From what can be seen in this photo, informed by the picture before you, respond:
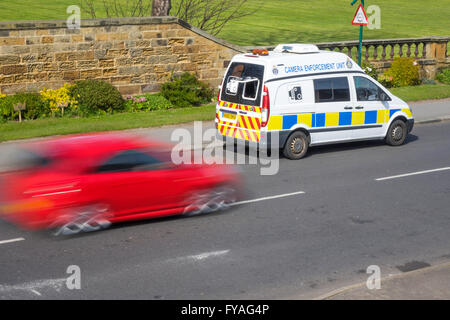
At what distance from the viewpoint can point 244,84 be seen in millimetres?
15312

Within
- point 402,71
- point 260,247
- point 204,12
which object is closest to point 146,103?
point 204,12

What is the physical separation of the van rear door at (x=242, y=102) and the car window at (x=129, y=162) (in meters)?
4.67

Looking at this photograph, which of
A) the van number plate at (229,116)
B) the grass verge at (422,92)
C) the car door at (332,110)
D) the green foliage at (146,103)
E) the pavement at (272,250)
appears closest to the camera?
the pavement at (272,250)

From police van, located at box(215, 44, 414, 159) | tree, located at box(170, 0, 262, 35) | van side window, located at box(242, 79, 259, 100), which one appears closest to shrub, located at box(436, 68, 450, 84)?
tree, located at box(170, 0, 262, 35)

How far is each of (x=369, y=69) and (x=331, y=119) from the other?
391 inches

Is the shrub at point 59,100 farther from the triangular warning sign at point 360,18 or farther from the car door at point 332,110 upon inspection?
the triangular warning sign at point 360,18

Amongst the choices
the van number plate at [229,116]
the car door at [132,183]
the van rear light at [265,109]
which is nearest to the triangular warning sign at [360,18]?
→ the van number plate at [229,116]

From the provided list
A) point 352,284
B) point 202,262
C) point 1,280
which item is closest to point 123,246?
point 202,262

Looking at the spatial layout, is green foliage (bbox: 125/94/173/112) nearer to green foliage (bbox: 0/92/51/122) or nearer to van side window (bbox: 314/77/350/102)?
green foliage (bbox: 0/92/51/122)

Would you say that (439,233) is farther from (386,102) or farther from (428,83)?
(428,83)

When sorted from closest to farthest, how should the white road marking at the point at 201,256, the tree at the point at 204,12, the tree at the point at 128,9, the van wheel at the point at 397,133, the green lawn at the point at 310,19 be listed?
the white road marking at the point at 201,256 → the van wheel at the point at 397,133 → the tree at the point at 204,12 → the tree at the point at 128,9 → the green lawn at the point at 310,19

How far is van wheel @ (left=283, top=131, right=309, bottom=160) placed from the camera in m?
15.4

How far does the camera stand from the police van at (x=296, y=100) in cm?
1508
